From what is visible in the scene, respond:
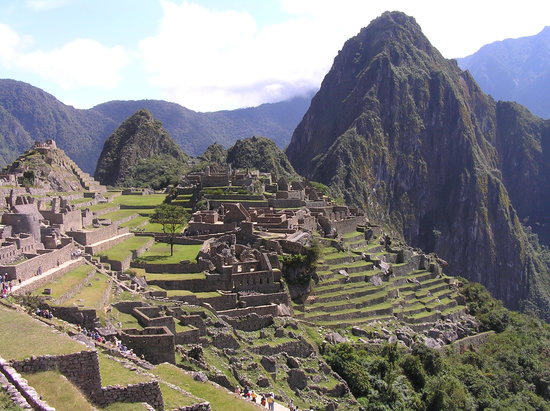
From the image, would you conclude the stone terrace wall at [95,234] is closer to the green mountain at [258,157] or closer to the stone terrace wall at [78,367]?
the stone terrace wall at [78,367]

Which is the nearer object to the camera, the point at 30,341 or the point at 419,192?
the point at 30,341

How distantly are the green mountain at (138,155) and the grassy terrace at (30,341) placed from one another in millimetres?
93802

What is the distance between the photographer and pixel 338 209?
5859 cm

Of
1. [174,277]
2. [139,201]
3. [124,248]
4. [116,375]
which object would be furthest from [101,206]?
[116,375]

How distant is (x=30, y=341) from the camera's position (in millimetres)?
12273

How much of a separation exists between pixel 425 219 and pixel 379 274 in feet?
508

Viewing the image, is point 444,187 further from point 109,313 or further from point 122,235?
point 109,313

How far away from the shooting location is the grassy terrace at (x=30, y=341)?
1159cm

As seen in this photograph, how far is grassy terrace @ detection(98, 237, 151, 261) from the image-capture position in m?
33.3

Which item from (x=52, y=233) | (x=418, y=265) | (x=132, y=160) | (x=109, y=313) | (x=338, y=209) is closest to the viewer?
(x=109, y=313)

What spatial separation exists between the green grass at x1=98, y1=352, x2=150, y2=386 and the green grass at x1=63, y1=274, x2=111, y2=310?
7956 millimetres

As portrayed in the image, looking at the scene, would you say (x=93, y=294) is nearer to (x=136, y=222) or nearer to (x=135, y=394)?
(x=135, y=394)

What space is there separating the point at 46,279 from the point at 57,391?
1433 centimetres

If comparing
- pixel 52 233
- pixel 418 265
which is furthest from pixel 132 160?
pixel 52 233
